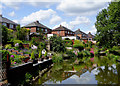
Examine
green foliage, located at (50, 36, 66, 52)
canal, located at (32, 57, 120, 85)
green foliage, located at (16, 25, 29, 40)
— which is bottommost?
canal, located at (32, 57, 120, 85)

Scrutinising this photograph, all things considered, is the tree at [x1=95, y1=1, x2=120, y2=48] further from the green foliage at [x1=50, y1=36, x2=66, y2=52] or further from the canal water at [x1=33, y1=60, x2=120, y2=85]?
the canal water at [x1=33, y1=60, x2=120, y2=85]

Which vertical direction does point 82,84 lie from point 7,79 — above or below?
below

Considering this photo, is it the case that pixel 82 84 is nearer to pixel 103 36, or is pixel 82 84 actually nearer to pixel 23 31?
pixel 103 36

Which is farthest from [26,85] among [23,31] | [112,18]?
[23,31]

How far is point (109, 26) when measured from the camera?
77.7ft

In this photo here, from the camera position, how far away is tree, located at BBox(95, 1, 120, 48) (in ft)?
75.2

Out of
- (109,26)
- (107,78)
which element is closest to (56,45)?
(109,26)

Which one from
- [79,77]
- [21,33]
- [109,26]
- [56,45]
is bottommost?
[79,77]

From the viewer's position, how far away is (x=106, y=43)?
2514cm

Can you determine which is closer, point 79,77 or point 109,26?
point 79,77

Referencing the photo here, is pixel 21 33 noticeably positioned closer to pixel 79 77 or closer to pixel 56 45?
pixel 56 45

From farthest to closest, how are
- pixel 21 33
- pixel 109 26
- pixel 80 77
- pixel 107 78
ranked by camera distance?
pixel 21 33 < pixel 109 26 < pixel 80 77 < pixel 107 78

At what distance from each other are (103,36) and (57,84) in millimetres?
19313

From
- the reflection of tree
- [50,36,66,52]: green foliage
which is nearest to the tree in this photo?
[50,36,66,52]: green foliage
